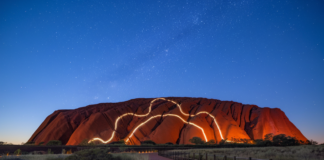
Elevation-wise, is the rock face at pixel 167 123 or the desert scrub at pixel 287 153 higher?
the rock face at pixel 167 123

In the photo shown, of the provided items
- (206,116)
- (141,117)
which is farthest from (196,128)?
(141,117)

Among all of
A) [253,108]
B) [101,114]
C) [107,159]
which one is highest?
[253,108]

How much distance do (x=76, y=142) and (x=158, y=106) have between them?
27441mm

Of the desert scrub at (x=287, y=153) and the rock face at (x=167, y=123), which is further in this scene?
the rock face at (x=167, y=123)

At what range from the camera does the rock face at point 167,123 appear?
60.0 meters

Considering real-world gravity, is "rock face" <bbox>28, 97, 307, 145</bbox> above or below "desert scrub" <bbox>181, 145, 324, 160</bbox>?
above

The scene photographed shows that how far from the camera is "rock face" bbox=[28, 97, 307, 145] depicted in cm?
6003

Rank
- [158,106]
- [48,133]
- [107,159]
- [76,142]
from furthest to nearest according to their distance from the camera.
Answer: [158,106]
[48,133]
[76,142]
[107,159]

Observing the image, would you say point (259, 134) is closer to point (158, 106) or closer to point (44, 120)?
point (158, 106)

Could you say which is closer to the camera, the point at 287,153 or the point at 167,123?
the point at 287,153

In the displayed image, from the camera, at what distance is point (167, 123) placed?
208 ft

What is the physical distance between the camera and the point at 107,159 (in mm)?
14570

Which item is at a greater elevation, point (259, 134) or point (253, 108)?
point (253, 108)

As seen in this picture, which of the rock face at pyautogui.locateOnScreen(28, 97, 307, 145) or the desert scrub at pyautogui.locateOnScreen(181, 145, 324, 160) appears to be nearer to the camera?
the desert scrub at pyautogui.locateOnScreen(181, 145, 324, 160)
